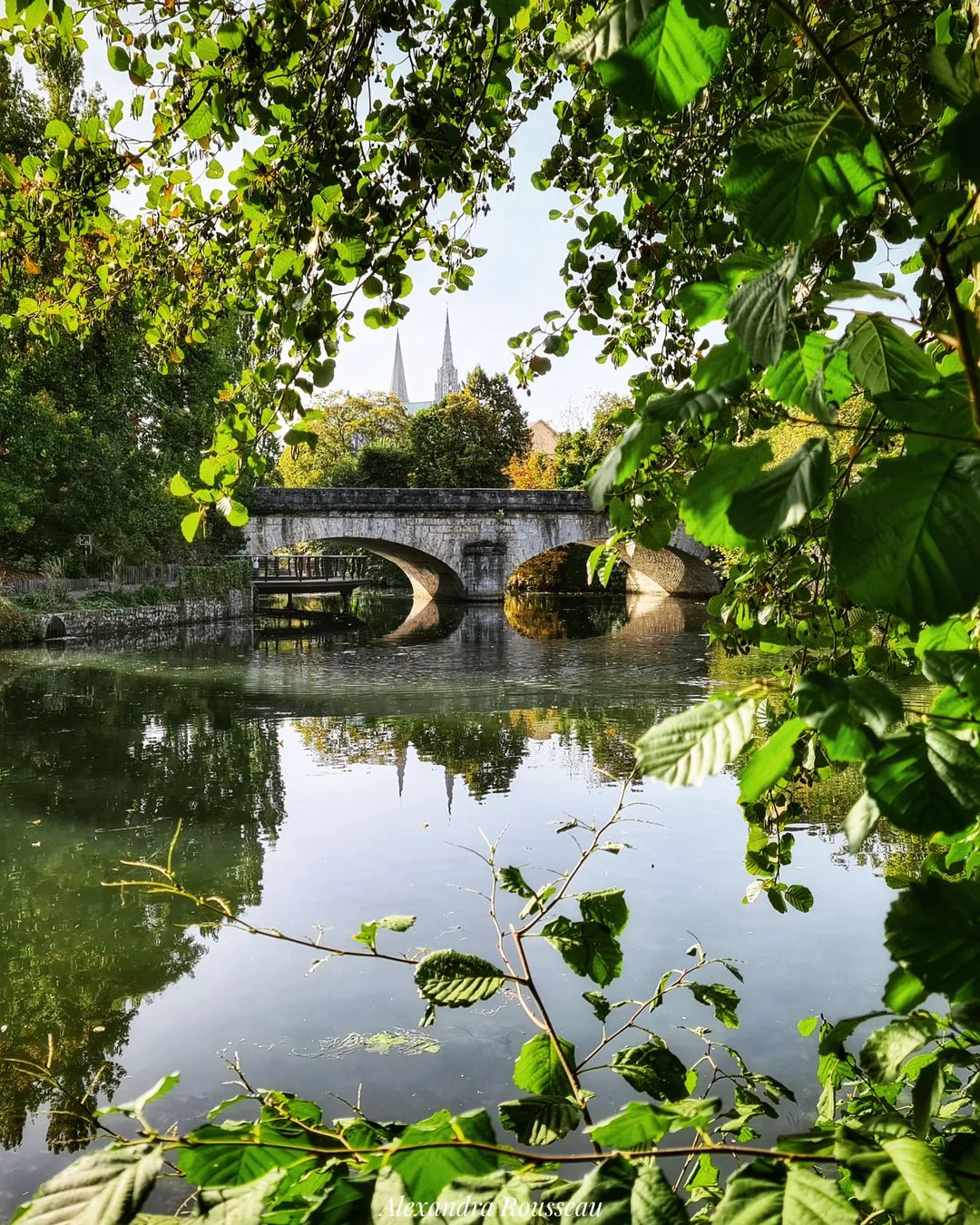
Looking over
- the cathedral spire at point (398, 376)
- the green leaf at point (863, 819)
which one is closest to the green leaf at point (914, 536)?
the green leaf at point (863, 819)

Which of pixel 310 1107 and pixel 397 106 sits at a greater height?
pixel 397 106

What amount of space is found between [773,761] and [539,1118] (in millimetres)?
468

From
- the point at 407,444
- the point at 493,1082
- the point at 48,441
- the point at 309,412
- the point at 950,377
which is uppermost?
the point at 407,444

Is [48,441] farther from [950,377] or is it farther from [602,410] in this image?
[602,410]

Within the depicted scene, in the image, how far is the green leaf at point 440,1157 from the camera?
61 centimetres

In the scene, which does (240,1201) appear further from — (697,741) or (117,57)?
(117,57)

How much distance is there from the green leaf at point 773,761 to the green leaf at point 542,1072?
19.9 inches

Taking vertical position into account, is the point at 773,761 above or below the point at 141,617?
below

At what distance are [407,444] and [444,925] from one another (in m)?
37.1

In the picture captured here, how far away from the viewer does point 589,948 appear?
112cm

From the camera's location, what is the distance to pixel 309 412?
1400mm

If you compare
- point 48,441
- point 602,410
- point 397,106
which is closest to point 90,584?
point 48,441

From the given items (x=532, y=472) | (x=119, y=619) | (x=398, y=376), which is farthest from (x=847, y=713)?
(x=398, y=376)

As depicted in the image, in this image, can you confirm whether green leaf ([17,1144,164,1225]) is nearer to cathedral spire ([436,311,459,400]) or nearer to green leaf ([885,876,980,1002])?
green leaf ([885,876,980,1002])
